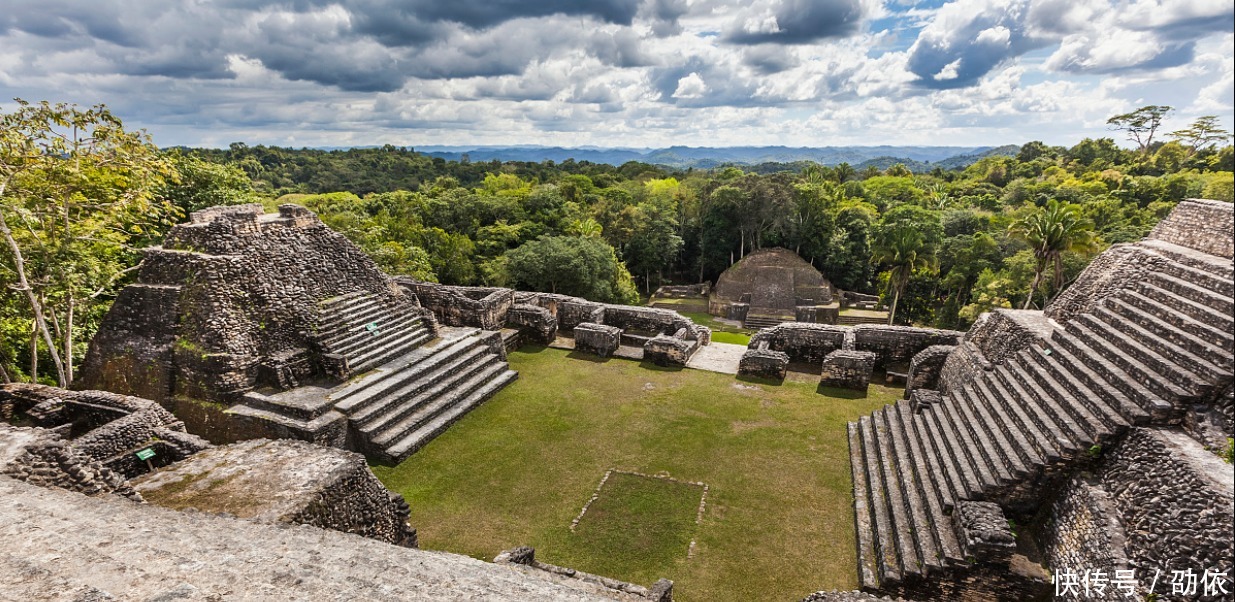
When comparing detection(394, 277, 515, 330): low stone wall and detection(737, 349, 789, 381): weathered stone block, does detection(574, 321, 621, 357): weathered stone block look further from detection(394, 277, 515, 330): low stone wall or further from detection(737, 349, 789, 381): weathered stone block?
detection(737, 349, 789, 381): weathered stone block

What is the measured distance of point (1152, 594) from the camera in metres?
5.30

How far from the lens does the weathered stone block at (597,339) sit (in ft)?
47.9

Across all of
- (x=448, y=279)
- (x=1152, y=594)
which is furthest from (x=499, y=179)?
(x=1152, y=594)

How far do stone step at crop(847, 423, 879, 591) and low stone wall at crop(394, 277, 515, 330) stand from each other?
378 inches

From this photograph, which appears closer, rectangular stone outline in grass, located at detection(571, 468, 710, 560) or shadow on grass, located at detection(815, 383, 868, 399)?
rectangular stone outline in grass, located at detection(571, 468, 710, 560)

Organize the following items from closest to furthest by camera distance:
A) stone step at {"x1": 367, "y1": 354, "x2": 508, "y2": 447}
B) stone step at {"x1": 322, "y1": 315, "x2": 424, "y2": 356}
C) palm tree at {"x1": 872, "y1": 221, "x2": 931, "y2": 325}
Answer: stone step at {"x1": 367, "y1": 354, "x2": 508, "y2": 447}
stone step at {"x1": 322, "y1": 315, "x2": 424, "y2": 356}
palm tree at {"x1": 872, "y1": 221, "x2": 931, "y2": 325}

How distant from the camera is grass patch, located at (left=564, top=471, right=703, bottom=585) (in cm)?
735

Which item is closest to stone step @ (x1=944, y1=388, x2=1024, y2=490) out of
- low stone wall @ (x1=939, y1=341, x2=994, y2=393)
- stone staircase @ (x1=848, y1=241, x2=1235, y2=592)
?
stone staircase @ (x1=848, y1=241, x2=1235, y2=592)

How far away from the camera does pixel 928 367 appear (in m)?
11.6

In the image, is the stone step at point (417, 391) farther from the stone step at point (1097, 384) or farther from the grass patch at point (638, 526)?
the stone step at point (1097, 384)

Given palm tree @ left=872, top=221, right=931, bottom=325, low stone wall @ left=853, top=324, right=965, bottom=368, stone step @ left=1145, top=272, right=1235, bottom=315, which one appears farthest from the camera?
palm tree @ left=872, top=221, right=931, bottom=325

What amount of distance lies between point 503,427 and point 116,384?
7.63 m

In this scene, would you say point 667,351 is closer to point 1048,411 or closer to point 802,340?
point 802,340

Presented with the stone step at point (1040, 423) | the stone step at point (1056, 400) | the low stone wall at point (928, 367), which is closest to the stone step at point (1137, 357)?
the stone step at point (1056, 400)
